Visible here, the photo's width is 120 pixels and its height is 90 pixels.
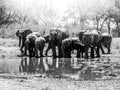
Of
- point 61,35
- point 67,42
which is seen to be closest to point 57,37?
point 61,35

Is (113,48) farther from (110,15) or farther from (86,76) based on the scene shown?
(110,15)

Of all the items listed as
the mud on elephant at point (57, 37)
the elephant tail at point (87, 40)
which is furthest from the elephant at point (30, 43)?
the elephant tail at point (87, 40)

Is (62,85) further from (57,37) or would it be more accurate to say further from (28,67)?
(57,37)

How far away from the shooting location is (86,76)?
36.2ft

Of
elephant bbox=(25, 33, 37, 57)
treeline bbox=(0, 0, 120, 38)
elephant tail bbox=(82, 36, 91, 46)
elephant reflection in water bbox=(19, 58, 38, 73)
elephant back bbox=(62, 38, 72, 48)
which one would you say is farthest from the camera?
treeline bbox=(0, 0, 120, 38)

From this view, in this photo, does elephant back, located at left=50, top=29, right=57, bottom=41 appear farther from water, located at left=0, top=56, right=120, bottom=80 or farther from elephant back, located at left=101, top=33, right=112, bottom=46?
water, located at left=0, top=56, right=120, bottom=80

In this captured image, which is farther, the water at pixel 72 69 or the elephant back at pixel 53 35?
Result: the elephant back at pixel 53 35

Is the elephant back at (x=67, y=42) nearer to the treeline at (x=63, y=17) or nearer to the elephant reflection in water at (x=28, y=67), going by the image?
the elephant reflection in water at (x=28, y=67)

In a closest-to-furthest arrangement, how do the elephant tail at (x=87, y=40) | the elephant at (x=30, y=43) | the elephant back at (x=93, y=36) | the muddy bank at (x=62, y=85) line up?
the muddy bank at (x=62, y=85) < the elephant tail at (x=87, y=40) < the elephant back at (x=93, y=36) < the elephant at (x=30, y=43)

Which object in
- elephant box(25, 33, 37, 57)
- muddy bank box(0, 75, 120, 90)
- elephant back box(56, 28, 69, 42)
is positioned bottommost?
muddy bank box(0, 75, 120, 90)

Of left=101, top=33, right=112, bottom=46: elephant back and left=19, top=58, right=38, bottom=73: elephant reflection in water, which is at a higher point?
left=101, top=33, right=112, bottom=46: elephant back

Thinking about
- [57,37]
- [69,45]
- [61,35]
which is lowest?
[69,45]

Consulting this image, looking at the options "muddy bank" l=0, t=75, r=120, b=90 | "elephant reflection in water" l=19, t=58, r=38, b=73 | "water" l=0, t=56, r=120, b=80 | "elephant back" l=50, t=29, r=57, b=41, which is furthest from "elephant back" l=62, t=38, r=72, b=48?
"muddy bank" l=0, t=75, r=120, b=90

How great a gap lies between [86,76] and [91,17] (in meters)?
38.1
